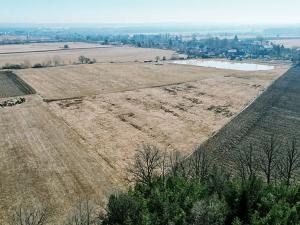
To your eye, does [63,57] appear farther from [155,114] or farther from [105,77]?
[155,114]

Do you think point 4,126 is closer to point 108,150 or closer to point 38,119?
point 38,119

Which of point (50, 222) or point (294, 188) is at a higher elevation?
point (294, 188)

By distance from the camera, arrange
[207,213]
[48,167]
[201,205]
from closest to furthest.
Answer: [207,213], [201,205], [48,167]

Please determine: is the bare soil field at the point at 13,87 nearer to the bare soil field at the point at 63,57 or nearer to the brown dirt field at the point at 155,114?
the brown dirt field at the point at 155,114

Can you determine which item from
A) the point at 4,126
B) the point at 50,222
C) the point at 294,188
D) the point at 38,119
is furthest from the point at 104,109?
the point at 294,188

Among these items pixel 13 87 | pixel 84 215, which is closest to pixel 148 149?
pixel 84 215
